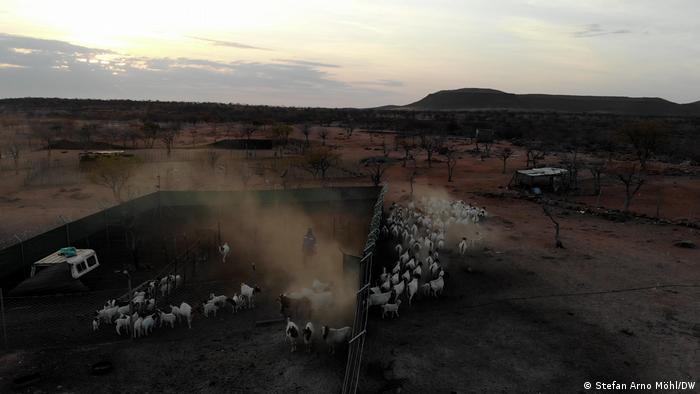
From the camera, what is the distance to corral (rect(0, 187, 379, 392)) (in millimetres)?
11445

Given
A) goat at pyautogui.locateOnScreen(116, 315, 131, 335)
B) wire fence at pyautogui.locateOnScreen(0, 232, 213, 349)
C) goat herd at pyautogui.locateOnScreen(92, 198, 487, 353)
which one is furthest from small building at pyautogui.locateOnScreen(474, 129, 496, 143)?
goat at pyautogui.locateOnScreen(116, 315, 131, 335)

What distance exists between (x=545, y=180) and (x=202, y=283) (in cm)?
→ 2955

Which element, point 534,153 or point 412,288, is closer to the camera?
point 412,288

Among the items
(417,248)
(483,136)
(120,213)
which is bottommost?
(417,248)

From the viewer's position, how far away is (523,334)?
13.2m

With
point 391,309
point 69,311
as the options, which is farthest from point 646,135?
point 69,311

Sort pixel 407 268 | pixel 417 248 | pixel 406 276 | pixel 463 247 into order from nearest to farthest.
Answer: pixel 406 276 → pixel 407 268 → pixel 463 247 → pixel 417 248

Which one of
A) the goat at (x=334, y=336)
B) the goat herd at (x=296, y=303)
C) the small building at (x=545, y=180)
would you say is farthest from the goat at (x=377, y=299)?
the small building at (x=545, y=180)

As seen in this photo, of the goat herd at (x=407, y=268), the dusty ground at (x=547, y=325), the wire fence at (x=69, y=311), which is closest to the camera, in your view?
the dusty ground at (x=547, y=325)

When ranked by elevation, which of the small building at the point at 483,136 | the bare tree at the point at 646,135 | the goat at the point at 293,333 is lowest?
the goat at the point at 293,333

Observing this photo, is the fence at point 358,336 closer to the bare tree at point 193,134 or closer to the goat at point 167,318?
the goat at point 167,318

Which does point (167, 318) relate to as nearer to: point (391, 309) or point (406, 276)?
point (391, 309)

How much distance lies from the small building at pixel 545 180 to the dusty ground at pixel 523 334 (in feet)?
40.7

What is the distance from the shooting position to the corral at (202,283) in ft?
37.6
